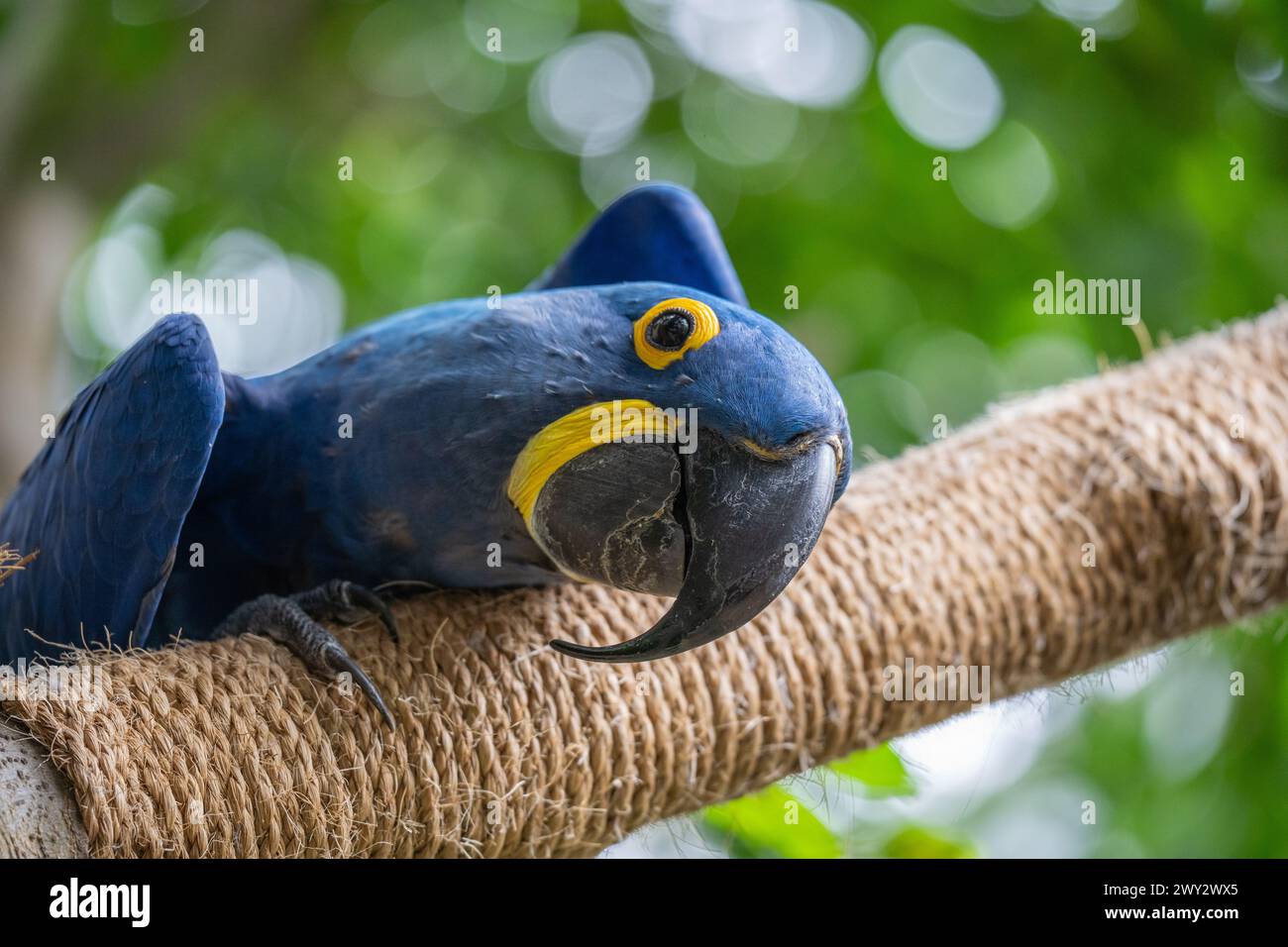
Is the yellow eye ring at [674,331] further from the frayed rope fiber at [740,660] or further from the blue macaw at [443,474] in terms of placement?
the frayed rope fiber at [740,660]

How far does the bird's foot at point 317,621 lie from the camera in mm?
1704

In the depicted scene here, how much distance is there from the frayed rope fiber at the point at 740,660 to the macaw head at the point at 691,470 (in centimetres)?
32

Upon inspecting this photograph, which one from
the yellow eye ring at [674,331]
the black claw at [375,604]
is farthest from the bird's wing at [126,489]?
the yellow eye ring at [674,331]

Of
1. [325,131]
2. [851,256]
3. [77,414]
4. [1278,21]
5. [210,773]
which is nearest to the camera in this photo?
[210,773]

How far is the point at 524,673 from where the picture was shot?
6.05ft

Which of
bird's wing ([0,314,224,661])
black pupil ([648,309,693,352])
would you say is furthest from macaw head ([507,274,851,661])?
bird's wing ([0,314,224,661])

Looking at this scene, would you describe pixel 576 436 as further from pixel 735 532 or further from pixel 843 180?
pixel 843 180

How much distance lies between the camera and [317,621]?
1.82 meters

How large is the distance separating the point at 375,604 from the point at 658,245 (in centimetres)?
99

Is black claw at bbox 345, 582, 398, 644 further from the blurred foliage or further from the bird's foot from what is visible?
the blurred foliage

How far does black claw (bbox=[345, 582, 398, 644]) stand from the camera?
1.80 meters

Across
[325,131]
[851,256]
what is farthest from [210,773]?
[325,131]
